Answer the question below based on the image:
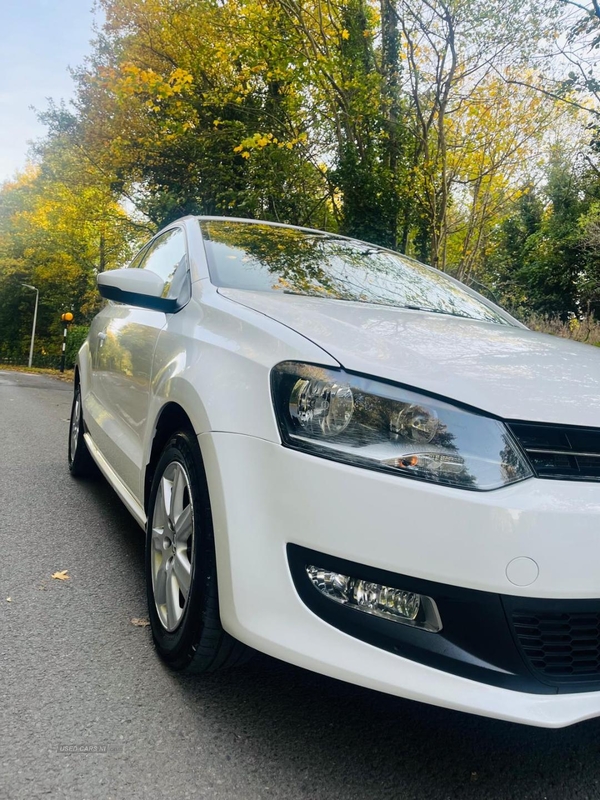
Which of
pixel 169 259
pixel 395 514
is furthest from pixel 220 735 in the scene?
pixel 169 259

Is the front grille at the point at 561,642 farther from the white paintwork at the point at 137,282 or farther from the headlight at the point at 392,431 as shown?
the white paintwork at the point at 137,282

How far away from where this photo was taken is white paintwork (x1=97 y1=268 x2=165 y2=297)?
2.35m

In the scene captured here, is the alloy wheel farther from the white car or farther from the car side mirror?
the car side mirror

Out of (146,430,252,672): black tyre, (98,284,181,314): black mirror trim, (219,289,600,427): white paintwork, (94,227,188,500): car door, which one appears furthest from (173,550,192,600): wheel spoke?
(98,284,181,314): black mirror trim

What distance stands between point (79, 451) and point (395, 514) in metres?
3.40

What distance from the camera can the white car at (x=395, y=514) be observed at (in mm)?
1352

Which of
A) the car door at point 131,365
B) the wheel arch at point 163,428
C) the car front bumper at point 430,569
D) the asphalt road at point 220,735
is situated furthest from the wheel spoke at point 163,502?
the car front bumper at point 430,569

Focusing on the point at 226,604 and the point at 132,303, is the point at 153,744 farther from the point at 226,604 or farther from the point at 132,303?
the point at 132,303

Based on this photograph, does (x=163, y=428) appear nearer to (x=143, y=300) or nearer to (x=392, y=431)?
(x=143, y=300)

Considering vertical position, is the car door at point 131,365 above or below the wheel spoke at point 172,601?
above

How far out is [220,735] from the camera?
64.4 inches

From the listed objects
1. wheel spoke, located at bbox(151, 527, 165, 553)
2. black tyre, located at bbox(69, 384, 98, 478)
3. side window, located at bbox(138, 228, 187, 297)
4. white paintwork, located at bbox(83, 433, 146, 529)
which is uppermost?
side window, located at bbox(138, 228, 187, 297)

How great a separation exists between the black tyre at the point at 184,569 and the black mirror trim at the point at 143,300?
54 centimetres

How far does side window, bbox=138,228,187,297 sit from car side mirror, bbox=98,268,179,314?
0.11 meters
